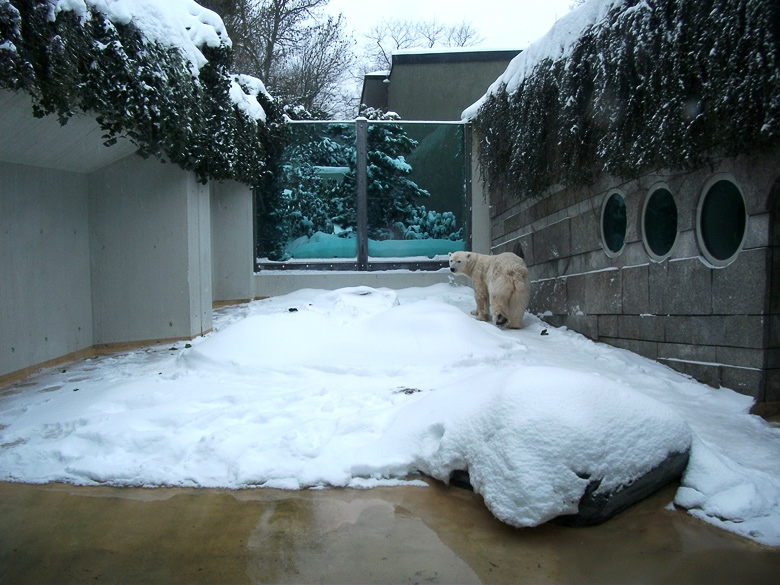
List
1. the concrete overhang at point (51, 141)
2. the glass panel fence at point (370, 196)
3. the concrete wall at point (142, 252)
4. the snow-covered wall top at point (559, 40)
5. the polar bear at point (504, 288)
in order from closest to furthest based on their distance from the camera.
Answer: the concrete overhang at point (51, 141)
the snow-covered wall top at point (559, 40)
the concrete wall at point (142, 252)
the polar bear at point (504, 288)
the glass panel fence at point (370, 196)

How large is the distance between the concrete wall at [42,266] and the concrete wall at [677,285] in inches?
219

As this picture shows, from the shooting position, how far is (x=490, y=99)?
7.82 metres

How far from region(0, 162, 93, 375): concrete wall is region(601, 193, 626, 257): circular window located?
222 inches

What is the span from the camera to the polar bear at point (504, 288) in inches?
248

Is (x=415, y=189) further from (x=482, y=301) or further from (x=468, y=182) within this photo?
(x=482, y=301)

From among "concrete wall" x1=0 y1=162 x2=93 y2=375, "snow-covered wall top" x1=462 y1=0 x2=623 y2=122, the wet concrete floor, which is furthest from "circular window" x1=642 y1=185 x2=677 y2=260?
"concrete wall" x1=0 y1=162 x2=93 y2=375

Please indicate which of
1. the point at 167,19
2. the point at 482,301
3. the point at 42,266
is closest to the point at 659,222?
the point at 482,301

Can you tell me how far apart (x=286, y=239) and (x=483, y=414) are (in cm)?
730

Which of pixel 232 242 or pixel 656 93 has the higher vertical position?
pixel 656 93

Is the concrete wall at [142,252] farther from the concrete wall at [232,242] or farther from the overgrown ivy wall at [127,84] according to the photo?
the concrete wall at [232,242]

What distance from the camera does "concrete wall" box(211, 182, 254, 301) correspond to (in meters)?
8.97

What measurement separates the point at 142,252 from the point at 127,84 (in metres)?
2.12

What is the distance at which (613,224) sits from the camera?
5.25 meters

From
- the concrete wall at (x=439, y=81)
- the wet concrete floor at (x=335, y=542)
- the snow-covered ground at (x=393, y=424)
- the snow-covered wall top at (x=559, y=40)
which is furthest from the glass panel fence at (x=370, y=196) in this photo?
the wet concrete floor at (x=335, y=542)
